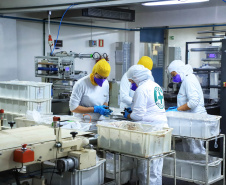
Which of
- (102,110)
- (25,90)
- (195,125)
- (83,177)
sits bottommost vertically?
(83,177)

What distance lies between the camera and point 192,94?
13.1 ft

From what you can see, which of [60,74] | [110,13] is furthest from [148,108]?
[110,13]

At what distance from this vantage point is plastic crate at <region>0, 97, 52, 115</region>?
14.7ft

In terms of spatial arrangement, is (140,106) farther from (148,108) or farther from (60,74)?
(60,74)

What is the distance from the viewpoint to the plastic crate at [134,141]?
258cm

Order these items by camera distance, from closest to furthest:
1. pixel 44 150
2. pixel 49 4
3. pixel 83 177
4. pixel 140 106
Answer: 1. pixel 44 150
2. pixel 83 177
3. pixel 140 106
4. pixel 49 4

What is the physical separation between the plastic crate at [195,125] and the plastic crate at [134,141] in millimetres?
688

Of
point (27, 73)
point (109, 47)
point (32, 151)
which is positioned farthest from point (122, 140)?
point (109, 47)

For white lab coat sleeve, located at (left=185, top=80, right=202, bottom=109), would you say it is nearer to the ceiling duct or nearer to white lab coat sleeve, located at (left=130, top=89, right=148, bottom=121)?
white lab coat sleeve, located at (left=130, top=89, right=148, bottom=121)

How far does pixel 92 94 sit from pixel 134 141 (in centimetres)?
104

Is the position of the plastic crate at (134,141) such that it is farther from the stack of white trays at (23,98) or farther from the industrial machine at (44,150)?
the stack of white trays at (23,98)

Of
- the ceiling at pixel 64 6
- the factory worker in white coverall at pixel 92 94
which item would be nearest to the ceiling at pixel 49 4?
the ceiling at pixel 64 6

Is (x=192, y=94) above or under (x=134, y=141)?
above

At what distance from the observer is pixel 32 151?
2.04 metres
